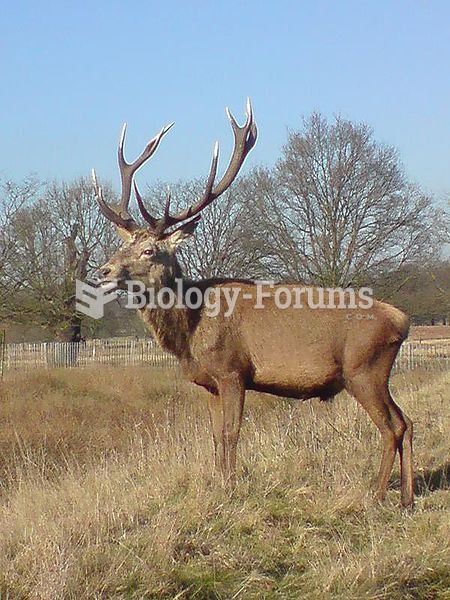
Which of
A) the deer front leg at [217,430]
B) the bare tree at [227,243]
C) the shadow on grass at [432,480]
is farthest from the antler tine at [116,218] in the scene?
the bare tree at [227,243]

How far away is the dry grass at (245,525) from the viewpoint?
525cm

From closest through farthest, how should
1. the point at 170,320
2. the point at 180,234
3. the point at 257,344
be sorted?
the point at 257,344, the point at 170,320, the point at 180,234

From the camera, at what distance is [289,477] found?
25.9 ft

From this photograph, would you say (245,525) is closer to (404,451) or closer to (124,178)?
(404,451)

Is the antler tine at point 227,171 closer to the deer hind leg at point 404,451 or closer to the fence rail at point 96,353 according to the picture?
the deer hind leg at point 404,451

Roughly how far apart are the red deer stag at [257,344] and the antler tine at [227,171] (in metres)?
0.08

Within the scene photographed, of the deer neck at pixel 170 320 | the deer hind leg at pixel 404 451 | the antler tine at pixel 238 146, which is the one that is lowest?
the deer hind leg at pixel 404 451

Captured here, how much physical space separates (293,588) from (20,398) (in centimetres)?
2047

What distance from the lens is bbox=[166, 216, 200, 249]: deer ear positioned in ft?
30.6

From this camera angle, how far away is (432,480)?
8562 millimetres

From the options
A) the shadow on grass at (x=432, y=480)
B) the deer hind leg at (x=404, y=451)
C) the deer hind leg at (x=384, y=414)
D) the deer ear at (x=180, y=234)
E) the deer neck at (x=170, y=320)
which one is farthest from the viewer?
the deer ear at (x=180, y=234)

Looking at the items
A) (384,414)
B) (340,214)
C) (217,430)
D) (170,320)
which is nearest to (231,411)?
(217,430)

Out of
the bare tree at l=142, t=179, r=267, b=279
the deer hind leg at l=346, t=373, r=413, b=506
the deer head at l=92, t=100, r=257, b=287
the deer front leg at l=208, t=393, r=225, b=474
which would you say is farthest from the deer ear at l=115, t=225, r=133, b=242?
the bare tree at l=142, t=179, r=267, b=279

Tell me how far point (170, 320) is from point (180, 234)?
108 cm
